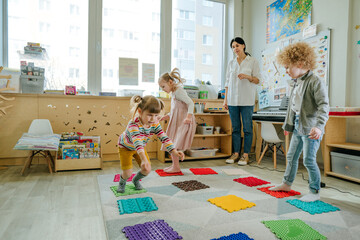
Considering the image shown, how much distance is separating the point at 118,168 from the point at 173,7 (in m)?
2.45

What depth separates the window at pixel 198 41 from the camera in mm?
3744

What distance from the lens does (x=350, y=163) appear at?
225 cm

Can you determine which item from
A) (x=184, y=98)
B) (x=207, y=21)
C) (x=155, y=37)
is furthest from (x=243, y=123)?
(x=207, y=21)

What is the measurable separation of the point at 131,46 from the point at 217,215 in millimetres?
2707

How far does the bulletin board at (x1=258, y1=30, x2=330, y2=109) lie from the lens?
9.17ft

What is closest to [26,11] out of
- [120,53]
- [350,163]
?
[120,53]

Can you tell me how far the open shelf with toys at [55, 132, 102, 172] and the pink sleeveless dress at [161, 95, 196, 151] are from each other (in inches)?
29.9

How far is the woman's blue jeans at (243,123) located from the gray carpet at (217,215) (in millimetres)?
1161

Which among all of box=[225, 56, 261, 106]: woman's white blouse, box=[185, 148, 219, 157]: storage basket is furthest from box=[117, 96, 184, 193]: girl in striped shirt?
box=[225, 56, 261, 106]: woman's white blouse

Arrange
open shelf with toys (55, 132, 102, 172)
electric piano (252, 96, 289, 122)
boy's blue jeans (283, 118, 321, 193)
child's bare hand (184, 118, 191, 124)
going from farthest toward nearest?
electric piano (252, 96, 289, 122) < open shelf with toys (55, 132, 102, 172) < child's bare hand (184, 118, 191, 124) < boy's blue jeans (283, 118, 321, 193)

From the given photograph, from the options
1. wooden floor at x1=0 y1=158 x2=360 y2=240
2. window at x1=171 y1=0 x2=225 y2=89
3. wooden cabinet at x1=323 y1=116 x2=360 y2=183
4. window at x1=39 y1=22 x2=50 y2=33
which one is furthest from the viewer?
window at x1=171 y1=0 x2=225 y2=89

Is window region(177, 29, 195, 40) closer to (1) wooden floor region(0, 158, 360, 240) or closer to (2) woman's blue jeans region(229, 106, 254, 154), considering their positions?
(2) woman's blue jeans region(229, 106, 254, 154)

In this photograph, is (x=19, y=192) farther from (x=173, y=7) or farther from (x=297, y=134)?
(x=173, y=7)

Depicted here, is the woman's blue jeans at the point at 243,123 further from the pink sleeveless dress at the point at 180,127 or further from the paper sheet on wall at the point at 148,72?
the paper sheet on wall at the point at 148,72
